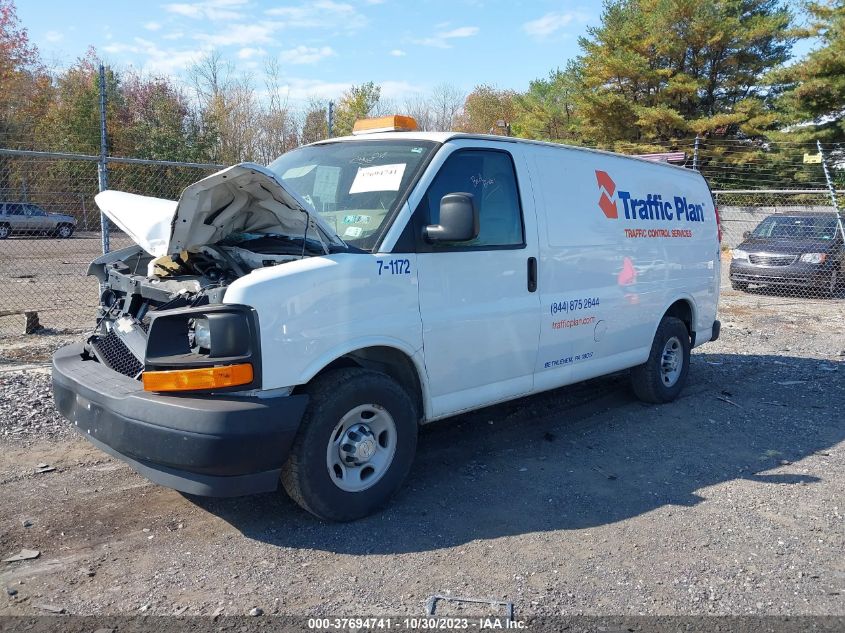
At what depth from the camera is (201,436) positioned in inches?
130

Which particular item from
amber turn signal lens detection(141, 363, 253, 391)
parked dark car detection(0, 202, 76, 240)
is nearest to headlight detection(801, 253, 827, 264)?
parked dark car detection(0, 202, 76, 240)

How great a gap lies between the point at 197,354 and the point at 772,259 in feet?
43.8

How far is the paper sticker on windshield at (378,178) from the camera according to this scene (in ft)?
14.0

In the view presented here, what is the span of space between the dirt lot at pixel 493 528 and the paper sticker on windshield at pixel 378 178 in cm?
188

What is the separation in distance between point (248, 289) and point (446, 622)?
5.77ft

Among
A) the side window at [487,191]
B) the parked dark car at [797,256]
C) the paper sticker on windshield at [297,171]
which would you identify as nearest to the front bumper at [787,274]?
the parked dark car at [797,256]

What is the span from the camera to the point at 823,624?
3.10 metres

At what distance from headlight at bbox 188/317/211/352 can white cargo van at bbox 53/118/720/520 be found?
0.01 metres

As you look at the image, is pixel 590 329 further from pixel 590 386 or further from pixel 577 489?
pixel 590 386

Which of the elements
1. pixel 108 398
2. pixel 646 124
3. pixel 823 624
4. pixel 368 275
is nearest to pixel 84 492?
pixel 108 398

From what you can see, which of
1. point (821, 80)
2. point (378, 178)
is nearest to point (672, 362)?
point (378, 178)

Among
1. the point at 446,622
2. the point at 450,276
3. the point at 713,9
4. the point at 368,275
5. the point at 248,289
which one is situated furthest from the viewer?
the point at 713,9

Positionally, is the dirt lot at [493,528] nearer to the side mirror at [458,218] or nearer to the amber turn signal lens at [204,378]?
the amber turn signal lens at [204,378]

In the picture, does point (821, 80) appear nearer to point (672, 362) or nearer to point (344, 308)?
point (672, 362)
